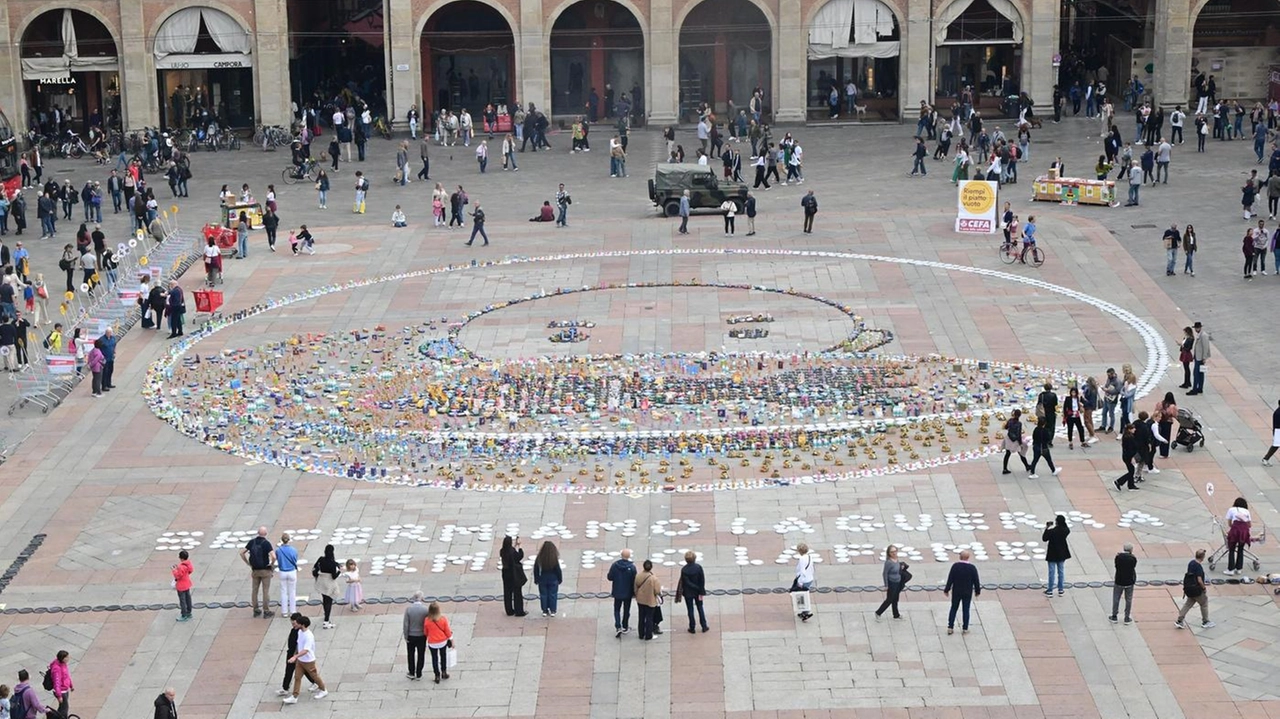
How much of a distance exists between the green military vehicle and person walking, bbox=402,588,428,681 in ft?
103

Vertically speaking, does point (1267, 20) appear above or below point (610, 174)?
above

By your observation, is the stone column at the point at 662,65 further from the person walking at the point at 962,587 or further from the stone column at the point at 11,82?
the person walking at the point at 962,587

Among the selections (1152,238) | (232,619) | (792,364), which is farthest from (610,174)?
(232,619)

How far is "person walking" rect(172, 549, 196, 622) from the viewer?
24828 millimetres

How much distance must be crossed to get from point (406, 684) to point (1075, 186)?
34.9 metres

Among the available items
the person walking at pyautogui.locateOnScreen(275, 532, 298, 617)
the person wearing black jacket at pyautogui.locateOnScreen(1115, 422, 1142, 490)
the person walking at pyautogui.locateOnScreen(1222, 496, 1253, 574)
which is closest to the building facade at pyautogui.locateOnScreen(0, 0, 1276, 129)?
the person wearing black jacket at pyautogui.locateOnScreen(1115, 422, 1142, 490)

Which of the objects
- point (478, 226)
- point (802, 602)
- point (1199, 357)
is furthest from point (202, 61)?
point (802, 602)

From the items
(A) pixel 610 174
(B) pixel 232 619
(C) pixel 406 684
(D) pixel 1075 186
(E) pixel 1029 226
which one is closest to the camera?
(C) pixel 406 684

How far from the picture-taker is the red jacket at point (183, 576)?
24812 mm

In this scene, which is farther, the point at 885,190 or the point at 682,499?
the point at 885,190

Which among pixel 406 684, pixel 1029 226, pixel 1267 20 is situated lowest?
pixel 406 684

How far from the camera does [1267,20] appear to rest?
71.7 metres

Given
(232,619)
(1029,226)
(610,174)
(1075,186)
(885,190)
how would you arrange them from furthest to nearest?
(610,174)
(885,190)
(1075,186)
(1029,226)
(232,619)

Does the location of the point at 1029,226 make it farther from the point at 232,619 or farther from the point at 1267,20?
the point at 1267,20
